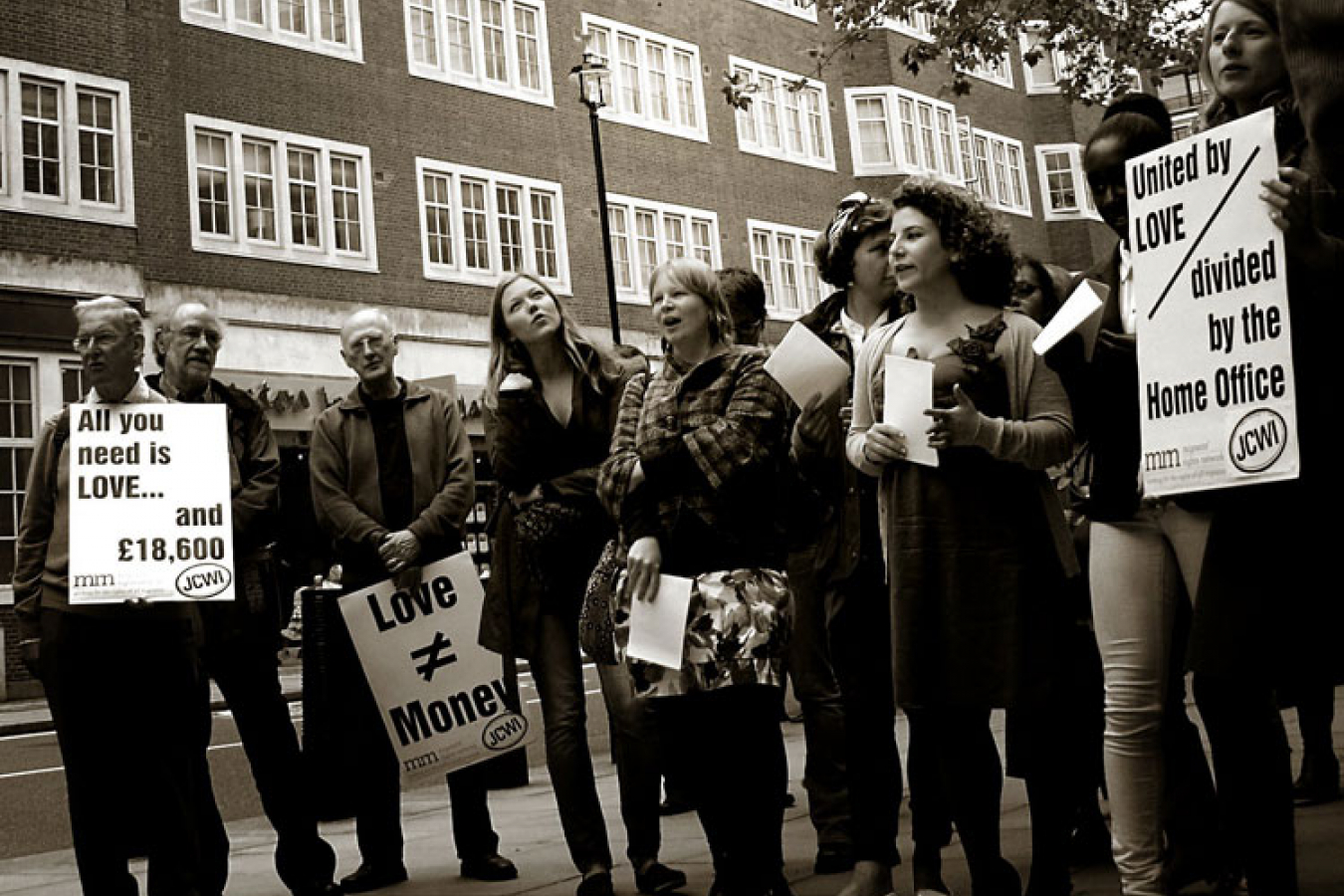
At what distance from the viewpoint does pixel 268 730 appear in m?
5.71

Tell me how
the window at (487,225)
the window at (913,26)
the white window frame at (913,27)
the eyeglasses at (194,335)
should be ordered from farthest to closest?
1. the window at (913,26)
2. the white window frame at (913,27)
3. the window at (487,225)
4. the eyeglasses at (194,335)

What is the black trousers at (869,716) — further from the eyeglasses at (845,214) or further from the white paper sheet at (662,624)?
the eyeglasses at (845,214)

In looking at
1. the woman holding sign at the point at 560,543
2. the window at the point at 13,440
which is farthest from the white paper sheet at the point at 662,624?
the window at the point at 13,440

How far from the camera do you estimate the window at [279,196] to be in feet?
78.5

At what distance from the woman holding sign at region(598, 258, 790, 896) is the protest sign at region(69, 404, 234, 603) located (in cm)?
156

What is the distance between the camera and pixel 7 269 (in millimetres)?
20891

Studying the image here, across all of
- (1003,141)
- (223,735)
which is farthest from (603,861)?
(1003,141)

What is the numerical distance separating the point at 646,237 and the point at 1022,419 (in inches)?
1074

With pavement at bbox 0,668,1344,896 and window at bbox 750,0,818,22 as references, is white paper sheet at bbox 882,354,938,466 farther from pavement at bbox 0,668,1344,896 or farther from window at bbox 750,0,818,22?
window at bbox 750,0,818,22

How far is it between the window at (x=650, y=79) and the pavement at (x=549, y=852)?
23.8 m

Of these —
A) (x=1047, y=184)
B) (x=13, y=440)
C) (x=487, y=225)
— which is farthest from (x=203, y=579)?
(x=1047, y=184)

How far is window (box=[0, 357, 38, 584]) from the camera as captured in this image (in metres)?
20.8

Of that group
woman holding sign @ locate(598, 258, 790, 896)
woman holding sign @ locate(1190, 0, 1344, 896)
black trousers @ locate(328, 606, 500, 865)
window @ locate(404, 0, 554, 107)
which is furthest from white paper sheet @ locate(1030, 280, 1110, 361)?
window @ locate(404, 0, 554, 107)

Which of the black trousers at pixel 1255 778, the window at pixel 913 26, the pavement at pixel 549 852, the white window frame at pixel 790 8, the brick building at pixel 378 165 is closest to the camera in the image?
the black trousers at pixel 1255 778
